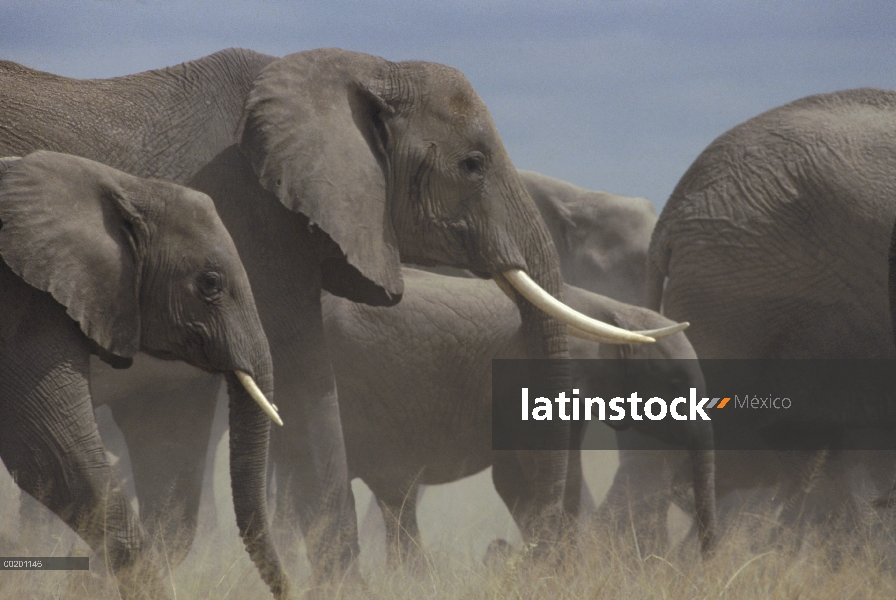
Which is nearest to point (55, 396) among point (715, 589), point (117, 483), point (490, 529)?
point (117, 483)

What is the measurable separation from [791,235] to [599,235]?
2.65 m

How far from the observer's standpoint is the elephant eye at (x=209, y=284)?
301 centimetres

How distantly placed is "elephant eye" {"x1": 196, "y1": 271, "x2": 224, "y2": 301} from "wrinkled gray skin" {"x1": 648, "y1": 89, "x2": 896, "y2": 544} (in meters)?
2.51

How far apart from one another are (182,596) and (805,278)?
274cm

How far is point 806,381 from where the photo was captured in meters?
5.13

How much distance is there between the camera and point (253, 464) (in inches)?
124

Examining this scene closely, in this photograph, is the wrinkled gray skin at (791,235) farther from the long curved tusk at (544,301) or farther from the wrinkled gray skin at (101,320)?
the wrinkled gray skin at (101,320)

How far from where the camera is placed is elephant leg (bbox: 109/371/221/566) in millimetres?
4215

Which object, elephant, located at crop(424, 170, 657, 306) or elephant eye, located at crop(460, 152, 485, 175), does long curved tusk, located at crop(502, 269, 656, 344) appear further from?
elephant, located at crop(424, 170, 657, 306)

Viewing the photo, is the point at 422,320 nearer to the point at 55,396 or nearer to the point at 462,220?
the point at 462,220

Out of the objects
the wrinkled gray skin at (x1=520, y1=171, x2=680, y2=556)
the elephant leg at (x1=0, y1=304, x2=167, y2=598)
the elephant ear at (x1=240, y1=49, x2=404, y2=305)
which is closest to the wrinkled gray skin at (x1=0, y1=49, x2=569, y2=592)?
the elephant ear at (x1=240, y1=49, x2=404, y2=305)

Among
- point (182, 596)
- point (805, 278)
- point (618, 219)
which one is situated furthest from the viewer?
point (618, 219)

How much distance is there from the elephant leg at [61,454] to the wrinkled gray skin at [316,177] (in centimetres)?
71

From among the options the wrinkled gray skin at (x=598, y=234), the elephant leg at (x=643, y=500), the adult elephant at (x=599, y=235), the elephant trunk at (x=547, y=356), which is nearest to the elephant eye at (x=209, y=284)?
the elephant trunk at (x=547, y=356)
